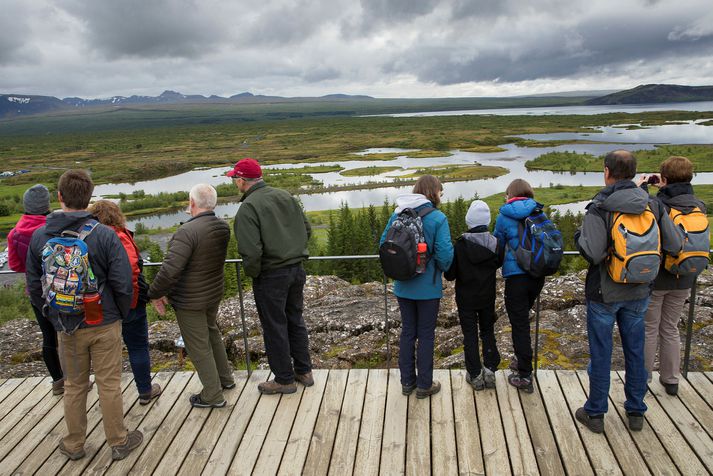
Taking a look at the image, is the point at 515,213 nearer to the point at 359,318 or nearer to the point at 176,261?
the point at 176,261

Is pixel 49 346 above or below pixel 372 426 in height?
above

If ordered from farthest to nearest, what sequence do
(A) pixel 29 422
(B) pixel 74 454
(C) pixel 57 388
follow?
(C) pixel 57 388 < (A) pixel 29 422 < (B) pixel 74 454

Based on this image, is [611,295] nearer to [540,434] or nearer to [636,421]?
[636,421]

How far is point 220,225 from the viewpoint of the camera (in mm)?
4672

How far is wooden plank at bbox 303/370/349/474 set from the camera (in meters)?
4.15

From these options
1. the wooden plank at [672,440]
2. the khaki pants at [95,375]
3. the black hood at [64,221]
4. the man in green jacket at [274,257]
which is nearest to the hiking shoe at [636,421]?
the wooden plank at [672,440]

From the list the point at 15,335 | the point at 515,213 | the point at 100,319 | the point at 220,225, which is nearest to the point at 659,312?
the point at 515,213

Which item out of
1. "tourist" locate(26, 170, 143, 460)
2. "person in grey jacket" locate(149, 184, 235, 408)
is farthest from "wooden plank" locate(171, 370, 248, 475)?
"tourist" locate(26, 170, 143, 460)

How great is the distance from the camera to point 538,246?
14.8 feet

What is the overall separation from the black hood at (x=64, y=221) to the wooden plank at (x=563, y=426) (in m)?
4.26

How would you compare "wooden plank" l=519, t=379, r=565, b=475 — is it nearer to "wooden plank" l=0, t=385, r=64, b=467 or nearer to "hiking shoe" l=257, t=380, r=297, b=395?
"hiking shoe" l=257, t=380, r=297, b=395

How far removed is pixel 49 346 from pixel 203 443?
7.14 feet

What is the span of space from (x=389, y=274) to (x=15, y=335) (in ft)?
25.7

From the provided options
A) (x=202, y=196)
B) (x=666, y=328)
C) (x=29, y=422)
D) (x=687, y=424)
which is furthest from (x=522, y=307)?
(x=29, y=422)
